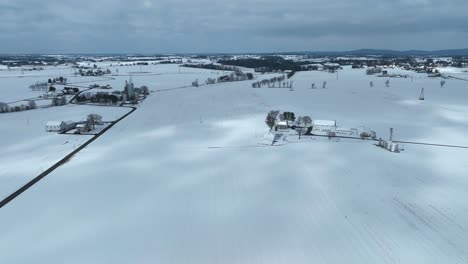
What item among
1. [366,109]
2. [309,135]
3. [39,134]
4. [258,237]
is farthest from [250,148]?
[366,109]

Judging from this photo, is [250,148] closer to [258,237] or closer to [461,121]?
[258,237]

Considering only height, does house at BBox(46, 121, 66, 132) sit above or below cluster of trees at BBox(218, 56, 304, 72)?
below

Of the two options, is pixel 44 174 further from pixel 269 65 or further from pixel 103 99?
pixel 269 65

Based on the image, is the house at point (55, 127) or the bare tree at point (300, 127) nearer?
the bare tree at point (300, 127)

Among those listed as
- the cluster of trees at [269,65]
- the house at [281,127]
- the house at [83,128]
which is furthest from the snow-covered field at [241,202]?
the cluster of trees at [269,65]

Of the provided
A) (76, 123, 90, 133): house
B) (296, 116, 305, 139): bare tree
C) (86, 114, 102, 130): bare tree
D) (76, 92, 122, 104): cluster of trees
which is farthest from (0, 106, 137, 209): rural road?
(76, 92, 122, 104): cluster of trees

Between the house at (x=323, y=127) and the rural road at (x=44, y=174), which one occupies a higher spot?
the house at (x=323, y=127)

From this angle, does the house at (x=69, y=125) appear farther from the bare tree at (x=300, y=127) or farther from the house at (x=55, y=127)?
the bare tree at (x=300, y=127)

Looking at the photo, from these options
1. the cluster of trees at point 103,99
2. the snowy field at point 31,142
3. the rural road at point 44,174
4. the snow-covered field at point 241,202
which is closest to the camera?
the snow-covered field at point 241,202

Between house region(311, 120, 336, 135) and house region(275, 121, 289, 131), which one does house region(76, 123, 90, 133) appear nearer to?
house region(275, 121, 289, 131)
